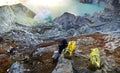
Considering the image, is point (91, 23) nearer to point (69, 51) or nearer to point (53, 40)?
point (53, 40)

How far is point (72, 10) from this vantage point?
6875 cm

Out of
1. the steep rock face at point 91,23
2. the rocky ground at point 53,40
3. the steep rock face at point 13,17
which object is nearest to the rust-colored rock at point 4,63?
the rocky ground at point 53,40

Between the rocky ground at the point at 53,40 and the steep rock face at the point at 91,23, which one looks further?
the steep rock face at the point at 91,23

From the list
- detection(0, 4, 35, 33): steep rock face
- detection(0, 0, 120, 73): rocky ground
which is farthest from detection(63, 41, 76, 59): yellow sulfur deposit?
detection(0, 4, 35, 33): steep rock face

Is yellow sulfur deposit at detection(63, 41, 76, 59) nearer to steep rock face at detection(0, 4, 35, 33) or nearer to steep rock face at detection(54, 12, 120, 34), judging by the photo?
steep rock face at detection(0, 4, 35, 33)

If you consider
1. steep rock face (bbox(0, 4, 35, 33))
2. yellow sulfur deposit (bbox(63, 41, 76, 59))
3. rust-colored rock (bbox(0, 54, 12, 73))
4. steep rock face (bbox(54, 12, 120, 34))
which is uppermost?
yellow sulfur deposit (bbox(63, 41, 76, 59))

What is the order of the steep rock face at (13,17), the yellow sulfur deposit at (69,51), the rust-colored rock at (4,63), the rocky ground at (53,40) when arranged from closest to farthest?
1. the yellow sulfur deposit at (69,51)
2. the rocky ground at (53,40)
3. the rust-colored rock at (4,63)
4. the steep rock face at (13,17)

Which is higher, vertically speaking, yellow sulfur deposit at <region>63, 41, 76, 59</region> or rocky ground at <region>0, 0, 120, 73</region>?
yellow sulfur deposit at <region>63, 41, 76, 59</region>

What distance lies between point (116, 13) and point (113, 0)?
7.46 metres

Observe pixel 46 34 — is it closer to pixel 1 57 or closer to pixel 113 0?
pixel 1 57

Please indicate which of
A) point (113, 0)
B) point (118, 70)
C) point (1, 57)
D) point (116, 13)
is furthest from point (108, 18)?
point (118, 70)

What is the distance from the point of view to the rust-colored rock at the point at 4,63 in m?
23.3

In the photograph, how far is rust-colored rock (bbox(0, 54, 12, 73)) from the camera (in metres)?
23.3

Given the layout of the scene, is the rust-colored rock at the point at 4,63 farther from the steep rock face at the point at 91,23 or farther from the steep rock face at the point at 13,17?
the steep rock face at the point at 91,23
